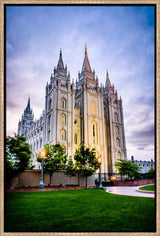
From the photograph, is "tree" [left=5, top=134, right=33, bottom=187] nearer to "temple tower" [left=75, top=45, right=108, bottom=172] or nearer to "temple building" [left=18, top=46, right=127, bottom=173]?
"temple building" [left=18, top=46, right=127, bottom=173]

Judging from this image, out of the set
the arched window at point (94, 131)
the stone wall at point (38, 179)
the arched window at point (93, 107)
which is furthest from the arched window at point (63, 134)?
the stone wall at point (38, 179)

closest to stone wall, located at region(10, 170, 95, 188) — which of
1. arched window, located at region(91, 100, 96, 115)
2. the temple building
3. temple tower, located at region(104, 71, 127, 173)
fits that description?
the temple building

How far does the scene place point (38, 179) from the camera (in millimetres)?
19312

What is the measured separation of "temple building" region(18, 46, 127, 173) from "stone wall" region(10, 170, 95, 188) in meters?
11.8

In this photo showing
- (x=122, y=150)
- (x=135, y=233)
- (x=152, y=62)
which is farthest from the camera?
(x=122, y=150)

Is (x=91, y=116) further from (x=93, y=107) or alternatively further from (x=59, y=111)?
(x=59, y=111)

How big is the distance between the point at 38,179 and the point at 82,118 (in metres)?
22.1

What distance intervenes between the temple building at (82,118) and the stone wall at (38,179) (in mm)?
11816

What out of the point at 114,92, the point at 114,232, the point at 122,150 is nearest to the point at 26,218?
the point at 114,232

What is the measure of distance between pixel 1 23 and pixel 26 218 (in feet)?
16.0

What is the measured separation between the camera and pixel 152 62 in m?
4.58

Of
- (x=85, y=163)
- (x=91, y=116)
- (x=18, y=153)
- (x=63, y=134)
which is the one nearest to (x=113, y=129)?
(x=91, y=116)

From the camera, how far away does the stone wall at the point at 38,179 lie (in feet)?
60.1

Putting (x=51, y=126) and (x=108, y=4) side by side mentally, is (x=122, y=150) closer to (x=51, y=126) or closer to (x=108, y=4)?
(x=51, y=126)
